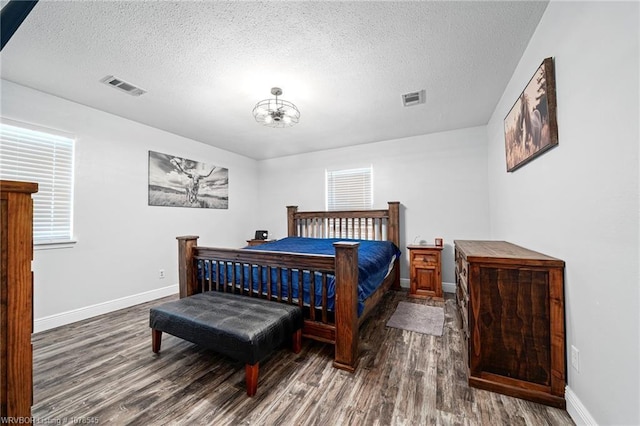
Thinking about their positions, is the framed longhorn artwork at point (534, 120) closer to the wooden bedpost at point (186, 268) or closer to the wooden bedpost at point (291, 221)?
the wooden bedpost at point (186, 268)

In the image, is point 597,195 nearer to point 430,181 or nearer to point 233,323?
point 233,323

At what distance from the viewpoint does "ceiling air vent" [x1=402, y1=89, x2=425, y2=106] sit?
8.93 feet

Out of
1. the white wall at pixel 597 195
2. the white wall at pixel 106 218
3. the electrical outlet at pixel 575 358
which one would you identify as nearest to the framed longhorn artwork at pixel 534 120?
the white wall at pixel 597 195

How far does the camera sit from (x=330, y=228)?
15.5ft

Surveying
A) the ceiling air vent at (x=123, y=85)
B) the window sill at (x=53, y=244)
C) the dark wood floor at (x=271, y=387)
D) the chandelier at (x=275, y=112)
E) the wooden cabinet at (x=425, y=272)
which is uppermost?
the ceiling air vent at (x=123, y=85)

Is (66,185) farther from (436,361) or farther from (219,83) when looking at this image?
(436,361)

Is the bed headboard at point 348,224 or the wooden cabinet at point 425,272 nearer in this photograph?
the wooden cabinet at point 425,272

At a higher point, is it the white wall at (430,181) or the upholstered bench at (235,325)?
the white wall at (430,181)

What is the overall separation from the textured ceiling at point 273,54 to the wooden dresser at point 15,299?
1514 millimetres

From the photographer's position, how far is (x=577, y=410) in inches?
52.9

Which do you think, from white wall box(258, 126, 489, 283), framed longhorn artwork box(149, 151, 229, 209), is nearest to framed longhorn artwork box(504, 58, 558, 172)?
white wall box(258, 126, 489, 283)

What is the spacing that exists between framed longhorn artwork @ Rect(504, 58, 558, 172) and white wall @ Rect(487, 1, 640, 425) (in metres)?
0.05

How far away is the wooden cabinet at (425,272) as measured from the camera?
3572 millimetres

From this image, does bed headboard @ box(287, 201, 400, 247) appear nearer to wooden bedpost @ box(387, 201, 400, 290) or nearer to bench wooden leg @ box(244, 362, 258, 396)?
wooden bedpost @ box(387, 201, 400, 290)
